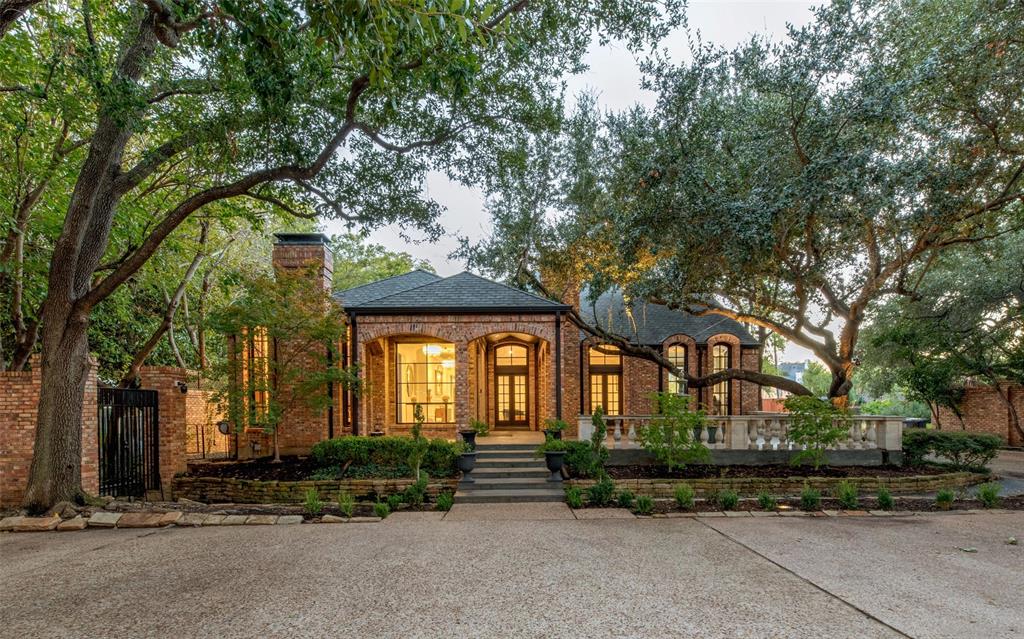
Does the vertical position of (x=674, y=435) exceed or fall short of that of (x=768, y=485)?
it exceeds it

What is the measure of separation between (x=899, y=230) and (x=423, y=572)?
→ 34.4ft

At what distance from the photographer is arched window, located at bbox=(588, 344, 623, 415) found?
15570mm

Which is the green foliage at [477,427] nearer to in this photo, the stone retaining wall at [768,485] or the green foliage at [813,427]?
the stone retaining wall at [768,485]

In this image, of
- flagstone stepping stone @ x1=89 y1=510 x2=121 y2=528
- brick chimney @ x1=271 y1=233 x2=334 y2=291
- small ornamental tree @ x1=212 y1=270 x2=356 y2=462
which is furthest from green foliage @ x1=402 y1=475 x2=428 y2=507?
brick chimney @ x1=271 y1=233 x2=334 y2=291

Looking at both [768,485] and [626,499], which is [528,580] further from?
[768,485]

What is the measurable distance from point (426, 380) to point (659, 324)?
818 cm

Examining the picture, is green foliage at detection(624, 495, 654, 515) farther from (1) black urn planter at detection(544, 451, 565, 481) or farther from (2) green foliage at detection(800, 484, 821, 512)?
(2) green foliage at detection(800, 484, 821, 512)

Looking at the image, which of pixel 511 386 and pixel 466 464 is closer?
pixel 466 464

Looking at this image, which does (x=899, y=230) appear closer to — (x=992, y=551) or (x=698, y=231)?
(x=698, y=231)

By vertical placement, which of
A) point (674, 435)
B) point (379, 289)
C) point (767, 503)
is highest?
point (379, 289)

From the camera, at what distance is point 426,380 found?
13.6 metres

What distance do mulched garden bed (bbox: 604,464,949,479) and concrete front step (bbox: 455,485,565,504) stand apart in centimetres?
134

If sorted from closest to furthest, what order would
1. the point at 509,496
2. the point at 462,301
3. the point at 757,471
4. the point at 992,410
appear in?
the point at 509,496
the point at 757,471
the point at 462,301
the point at 992,410

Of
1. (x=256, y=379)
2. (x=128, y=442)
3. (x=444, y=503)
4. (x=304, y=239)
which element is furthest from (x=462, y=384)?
(x=128, y=442)
